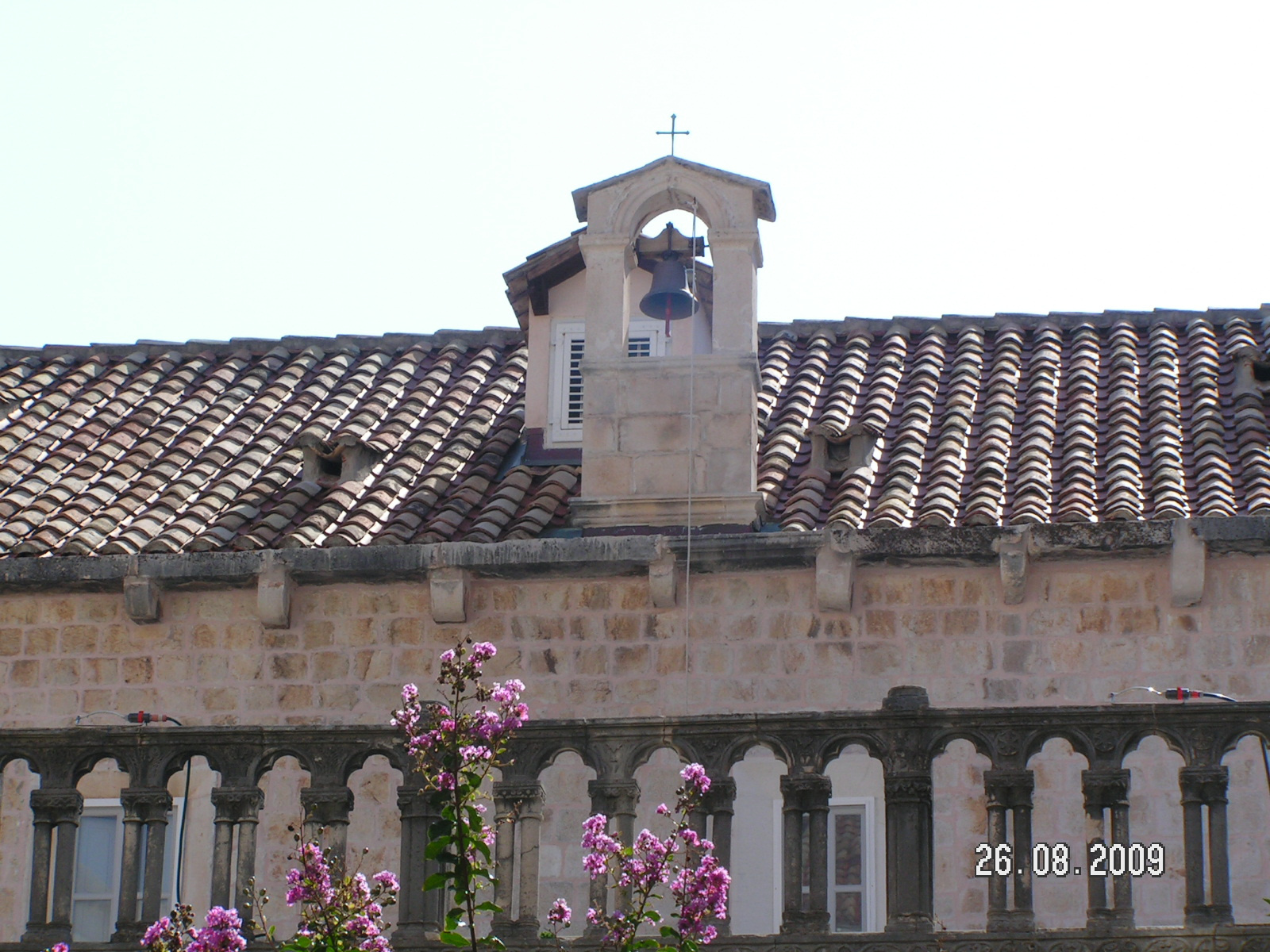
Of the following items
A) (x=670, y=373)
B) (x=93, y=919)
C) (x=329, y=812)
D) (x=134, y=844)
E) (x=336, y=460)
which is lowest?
(x=93, y=919)

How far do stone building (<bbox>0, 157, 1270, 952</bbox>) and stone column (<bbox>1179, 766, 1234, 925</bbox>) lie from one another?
1697 mm

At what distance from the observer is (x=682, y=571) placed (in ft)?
33.8

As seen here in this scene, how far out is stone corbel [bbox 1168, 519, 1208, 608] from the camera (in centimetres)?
973

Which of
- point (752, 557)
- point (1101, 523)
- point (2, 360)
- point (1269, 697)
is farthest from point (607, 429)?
point (2, 360)

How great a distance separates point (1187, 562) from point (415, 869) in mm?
4273

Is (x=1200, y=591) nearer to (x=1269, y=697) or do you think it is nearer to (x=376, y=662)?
(x=1269, y=697)

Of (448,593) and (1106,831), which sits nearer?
(1106,831)

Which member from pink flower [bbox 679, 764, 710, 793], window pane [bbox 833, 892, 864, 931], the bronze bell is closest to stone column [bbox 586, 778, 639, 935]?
pink flower [bbox 679, 764, 710, 793]

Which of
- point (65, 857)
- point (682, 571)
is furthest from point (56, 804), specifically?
point (682, 571)

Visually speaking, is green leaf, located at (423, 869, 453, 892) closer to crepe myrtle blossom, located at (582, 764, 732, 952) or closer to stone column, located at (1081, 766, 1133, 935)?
crepe myrtle blossom, located at (582, 764, 732, 952)

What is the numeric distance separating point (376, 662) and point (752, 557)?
196 cm

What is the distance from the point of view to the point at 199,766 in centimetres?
1044

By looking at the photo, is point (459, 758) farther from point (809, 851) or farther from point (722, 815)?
point (809, 851)

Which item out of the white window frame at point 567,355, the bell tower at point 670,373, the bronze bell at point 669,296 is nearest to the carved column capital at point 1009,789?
the bell tower at point 670,373
